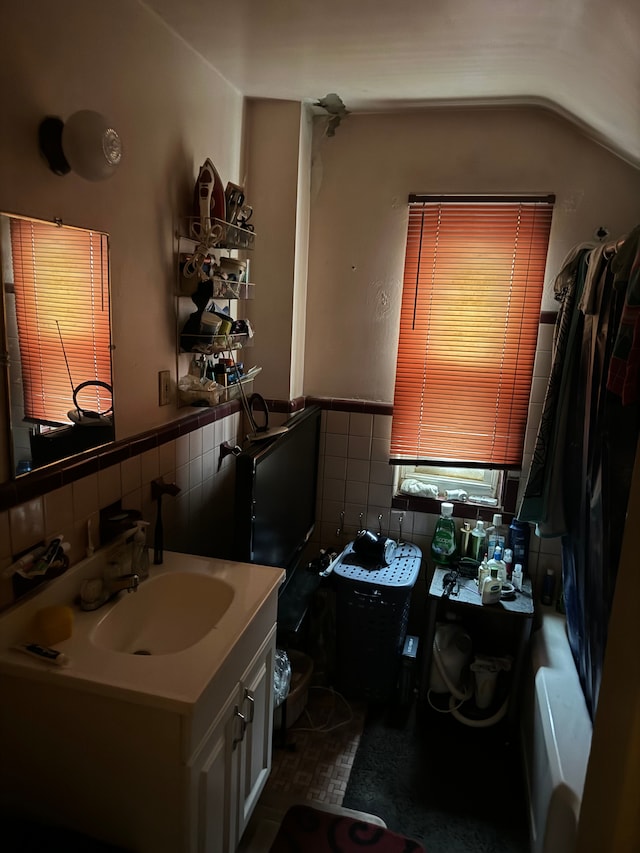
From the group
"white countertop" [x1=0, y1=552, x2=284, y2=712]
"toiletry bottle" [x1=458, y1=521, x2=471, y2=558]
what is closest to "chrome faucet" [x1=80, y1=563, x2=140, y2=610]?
"white countertop" [x1=0, y1=552, x2=284, y2=712]

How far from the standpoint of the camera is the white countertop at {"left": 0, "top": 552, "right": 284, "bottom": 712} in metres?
1.15

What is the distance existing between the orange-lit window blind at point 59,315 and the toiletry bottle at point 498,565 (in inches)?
65.5

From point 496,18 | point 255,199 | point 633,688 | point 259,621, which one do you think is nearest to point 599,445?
point 633,688

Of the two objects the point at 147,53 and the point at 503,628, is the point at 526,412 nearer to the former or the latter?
the point at 503,628

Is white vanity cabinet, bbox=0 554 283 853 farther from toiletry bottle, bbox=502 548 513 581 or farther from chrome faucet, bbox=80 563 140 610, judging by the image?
toiletry bottle, bbox=502 548 513 581

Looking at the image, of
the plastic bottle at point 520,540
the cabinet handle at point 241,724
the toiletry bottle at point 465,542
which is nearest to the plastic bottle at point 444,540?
the toiletry bottle at point 465,542

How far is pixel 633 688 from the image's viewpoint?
96cm

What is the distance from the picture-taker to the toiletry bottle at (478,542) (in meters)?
2.49

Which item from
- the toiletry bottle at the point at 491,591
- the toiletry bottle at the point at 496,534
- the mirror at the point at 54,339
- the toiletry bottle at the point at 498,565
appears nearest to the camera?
the mirror at the point at 54,339

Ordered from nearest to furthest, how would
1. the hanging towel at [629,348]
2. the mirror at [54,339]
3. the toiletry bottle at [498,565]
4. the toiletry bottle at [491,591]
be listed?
the hanging towel at [629,348] < the mirror at [54,339] < the toiletry bottle at [491,591] < the toiletry bottle at [498,565]

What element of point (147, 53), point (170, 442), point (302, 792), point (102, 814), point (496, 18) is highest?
point (496, 18)

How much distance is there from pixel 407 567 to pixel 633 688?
151 centimetres

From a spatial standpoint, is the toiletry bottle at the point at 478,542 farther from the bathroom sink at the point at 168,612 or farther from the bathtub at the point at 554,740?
the bathroom sink at the point at 168,612

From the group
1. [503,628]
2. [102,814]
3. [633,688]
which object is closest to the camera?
[633,688]
